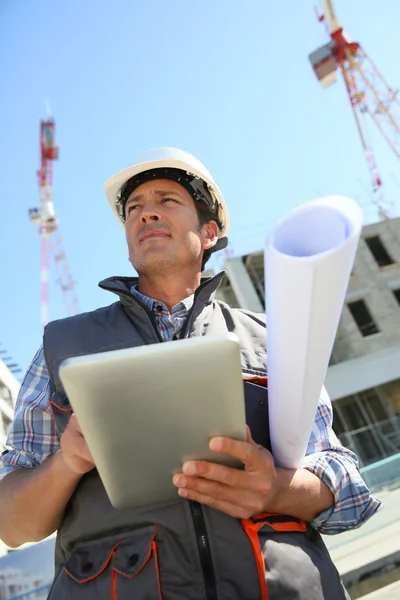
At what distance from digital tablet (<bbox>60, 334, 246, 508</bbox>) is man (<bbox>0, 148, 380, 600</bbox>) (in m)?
0.04

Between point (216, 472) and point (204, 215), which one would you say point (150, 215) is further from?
point (216, 472)

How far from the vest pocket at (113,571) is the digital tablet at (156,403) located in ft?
1.03

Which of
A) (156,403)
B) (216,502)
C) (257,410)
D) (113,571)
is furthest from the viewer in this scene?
(257,410)

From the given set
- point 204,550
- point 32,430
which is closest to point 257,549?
point 204,550

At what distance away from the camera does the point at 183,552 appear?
4.51ft

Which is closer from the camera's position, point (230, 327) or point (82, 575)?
point (82, 575)

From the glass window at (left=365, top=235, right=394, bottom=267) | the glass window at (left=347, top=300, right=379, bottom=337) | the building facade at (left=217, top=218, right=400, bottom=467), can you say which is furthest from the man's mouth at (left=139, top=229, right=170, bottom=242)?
the glass window at (left=365, top=235, right=394, bottom=267)

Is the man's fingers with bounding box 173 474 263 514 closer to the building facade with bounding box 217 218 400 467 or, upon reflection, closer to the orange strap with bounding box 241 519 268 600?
the orange strap with bounding box 241 519 268 600

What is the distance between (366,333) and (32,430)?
19.5 meters

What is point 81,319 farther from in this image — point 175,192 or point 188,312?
point 175,192

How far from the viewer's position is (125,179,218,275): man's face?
2.07 meters

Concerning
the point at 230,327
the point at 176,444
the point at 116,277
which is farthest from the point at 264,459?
the point at 116,277

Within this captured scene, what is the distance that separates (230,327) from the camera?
1952 millimetres

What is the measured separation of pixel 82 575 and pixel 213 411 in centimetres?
75
